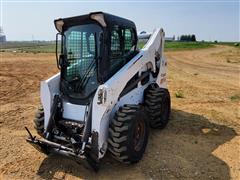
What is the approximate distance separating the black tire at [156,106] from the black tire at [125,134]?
1.24 m

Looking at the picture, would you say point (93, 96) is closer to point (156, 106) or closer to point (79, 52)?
point (79, 52)

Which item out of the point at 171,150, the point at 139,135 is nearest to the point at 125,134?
the point at 139,135

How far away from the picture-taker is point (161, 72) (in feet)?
23.7

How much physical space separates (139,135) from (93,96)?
41.3 inches

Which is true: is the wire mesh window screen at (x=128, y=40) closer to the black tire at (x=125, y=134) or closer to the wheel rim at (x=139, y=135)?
the black tire at (x=125, y=134)

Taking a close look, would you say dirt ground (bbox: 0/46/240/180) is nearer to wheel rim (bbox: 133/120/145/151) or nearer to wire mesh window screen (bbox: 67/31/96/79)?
wheel rim (bbox: 133/120/145/151)

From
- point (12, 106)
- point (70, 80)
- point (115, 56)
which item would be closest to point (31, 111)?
point (12, 106)

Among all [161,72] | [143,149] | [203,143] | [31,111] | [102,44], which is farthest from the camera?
[31,111]

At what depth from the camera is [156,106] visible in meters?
5.98

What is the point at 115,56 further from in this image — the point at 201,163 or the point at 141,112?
the point at 201,163

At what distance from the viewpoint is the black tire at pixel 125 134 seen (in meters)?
4.42

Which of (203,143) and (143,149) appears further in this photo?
(203,143)

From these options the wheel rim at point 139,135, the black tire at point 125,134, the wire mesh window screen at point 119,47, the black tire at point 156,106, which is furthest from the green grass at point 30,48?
the black tire at point 125,134

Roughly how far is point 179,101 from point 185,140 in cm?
301
